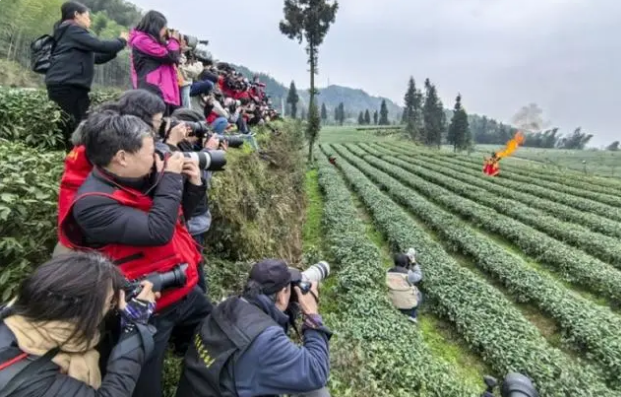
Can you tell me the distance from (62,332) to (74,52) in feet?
13.5

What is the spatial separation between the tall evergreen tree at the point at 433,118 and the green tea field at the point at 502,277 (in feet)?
175

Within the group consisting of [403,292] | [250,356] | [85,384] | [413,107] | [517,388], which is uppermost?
[413,107]

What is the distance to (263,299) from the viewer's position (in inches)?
105

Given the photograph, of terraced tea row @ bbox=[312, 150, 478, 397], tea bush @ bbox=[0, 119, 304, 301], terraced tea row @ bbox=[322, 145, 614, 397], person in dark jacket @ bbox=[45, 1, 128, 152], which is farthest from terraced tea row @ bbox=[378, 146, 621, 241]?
person in dark jacket @ bbox=[45, 1, 128, 152]

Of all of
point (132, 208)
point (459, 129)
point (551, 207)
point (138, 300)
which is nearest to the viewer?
point (138, 300)

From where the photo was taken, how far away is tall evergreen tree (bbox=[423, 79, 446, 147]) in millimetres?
73625

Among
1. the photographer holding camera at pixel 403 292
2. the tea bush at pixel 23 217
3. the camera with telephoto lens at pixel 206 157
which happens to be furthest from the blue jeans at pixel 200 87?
the photographer holding camera at pixel 403 292

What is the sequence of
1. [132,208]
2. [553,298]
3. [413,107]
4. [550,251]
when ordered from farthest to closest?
[413,107]
[550,251]
[553,298]
[132,208]

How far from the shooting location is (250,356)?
230 cm

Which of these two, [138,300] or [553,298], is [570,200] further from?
[138,300]

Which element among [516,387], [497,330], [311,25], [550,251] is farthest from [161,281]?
[311,25]

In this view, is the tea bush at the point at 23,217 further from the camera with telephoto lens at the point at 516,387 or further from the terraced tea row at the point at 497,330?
the terraced tea row at the point at 497,330

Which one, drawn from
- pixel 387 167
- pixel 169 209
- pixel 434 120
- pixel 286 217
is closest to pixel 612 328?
pixel 286 217

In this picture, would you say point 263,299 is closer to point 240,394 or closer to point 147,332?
point 240,394
